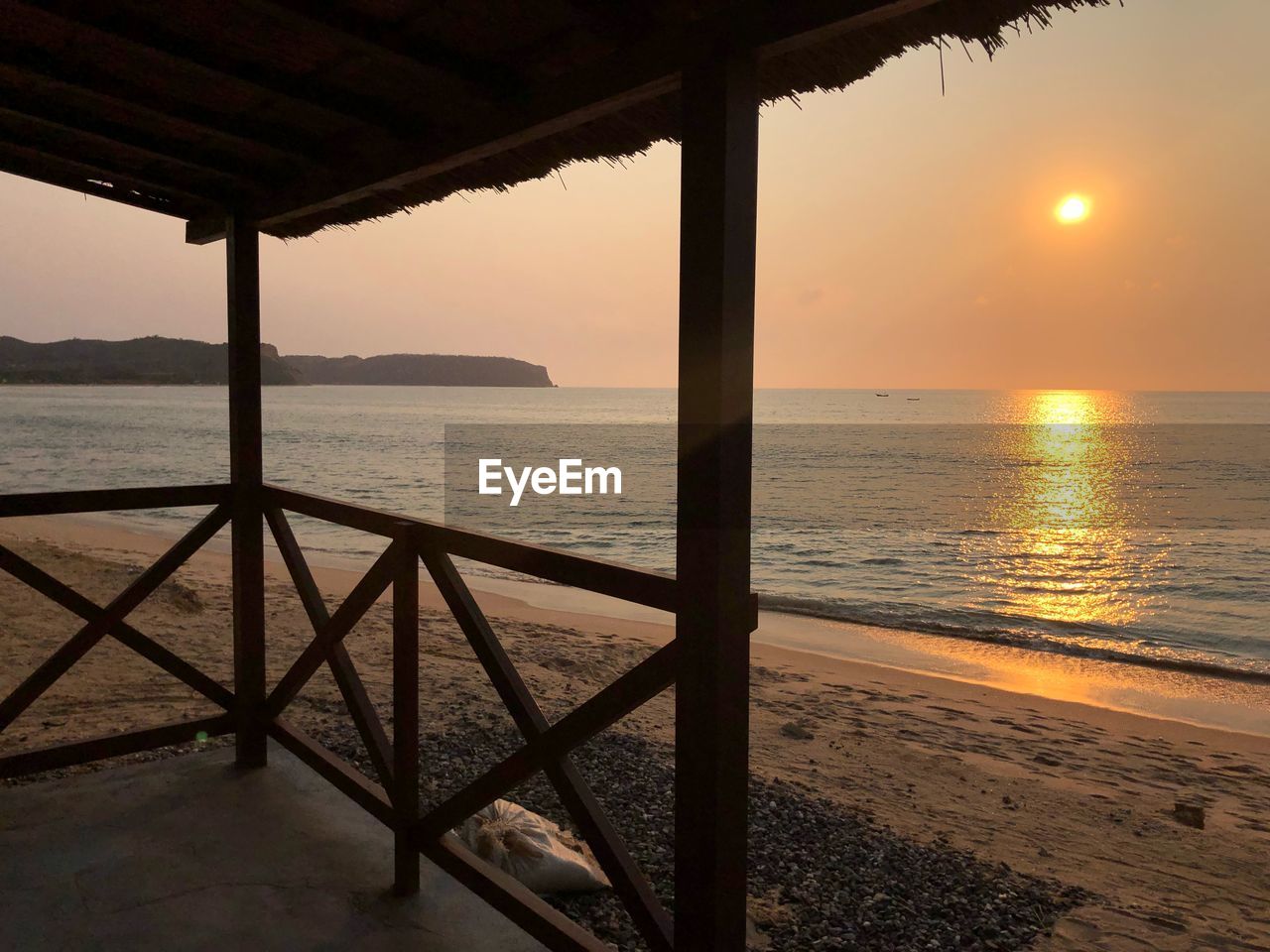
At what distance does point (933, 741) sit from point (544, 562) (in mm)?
5298

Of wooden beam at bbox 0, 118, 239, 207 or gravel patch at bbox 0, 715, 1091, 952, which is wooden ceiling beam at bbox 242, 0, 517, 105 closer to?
wooden beam at bbox 0, 118, 239, 207

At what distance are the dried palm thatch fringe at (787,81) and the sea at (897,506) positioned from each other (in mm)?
10815

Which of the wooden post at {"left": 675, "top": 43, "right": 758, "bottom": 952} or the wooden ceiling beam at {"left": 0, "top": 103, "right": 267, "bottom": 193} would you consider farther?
the wooden ceiling beam at {"left": 0, "top": 103, "right": 267, "bottom": 193}

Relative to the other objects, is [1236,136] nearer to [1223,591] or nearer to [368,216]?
[1223,591]

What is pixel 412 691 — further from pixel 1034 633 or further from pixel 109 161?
pixel 1034 633

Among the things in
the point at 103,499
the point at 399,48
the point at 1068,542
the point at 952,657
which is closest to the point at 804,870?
the point at 103,499

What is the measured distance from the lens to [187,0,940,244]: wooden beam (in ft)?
5.19

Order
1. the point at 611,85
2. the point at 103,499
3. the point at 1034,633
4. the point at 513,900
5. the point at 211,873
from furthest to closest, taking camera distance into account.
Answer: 1. the point at 1034,633
2. the point at 103,499
3. the point at 211,873
4. the point at 513,900
5. the point at 611,85

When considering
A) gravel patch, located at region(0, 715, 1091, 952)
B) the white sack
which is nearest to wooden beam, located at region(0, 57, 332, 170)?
the white sack

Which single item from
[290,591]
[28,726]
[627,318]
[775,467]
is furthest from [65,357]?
[28,726]

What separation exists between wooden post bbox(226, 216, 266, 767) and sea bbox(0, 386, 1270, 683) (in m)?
10.3

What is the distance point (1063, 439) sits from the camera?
63.8 m

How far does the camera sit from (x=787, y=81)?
2.02m

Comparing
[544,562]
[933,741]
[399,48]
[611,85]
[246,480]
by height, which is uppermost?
[399,48]
